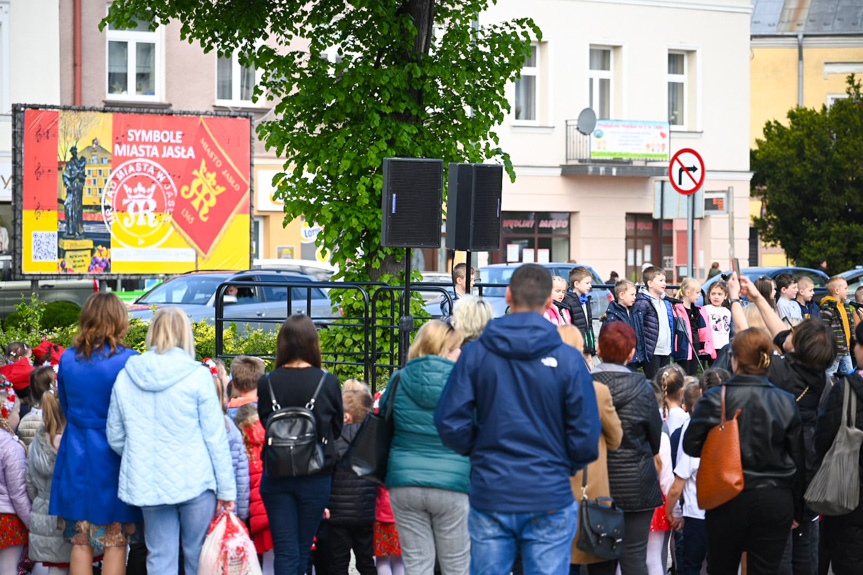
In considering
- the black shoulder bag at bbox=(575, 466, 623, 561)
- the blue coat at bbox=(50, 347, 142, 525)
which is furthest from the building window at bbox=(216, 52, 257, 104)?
the black shoulder bag at bbox=(575, 466, 623, 561)

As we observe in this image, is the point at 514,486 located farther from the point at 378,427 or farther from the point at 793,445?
the point at 793,445

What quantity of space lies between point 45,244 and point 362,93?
6.79 meters

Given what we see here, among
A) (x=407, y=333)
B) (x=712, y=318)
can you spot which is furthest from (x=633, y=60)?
(x=407, y=333)

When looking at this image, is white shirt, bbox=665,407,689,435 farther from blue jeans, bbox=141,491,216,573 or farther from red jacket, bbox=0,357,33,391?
red jacket, bbox=0,357,33,391

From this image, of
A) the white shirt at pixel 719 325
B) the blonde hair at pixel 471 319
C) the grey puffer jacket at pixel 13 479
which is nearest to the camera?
the blonde hair at pixel 471 319

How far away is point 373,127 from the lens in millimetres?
13312

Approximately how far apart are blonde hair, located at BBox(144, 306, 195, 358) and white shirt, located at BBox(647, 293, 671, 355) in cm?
809

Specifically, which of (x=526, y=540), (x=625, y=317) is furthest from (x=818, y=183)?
(x=526, y=540)

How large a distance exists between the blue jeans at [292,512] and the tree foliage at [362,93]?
6921 mm

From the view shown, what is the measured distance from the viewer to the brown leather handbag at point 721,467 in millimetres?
6172

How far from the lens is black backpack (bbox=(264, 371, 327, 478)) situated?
6.39m

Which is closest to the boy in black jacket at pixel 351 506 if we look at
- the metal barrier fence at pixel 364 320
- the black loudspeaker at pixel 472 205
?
the black loudspeaker at pixel 472 205

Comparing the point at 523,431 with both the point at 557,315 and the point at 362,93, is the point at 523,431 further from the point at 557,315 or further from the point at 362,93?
the point at 362,93

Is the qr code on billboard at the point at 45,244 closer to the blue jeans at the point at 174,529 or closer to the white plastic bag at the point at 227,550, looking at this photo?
the blue jeans at the point at 174,529
